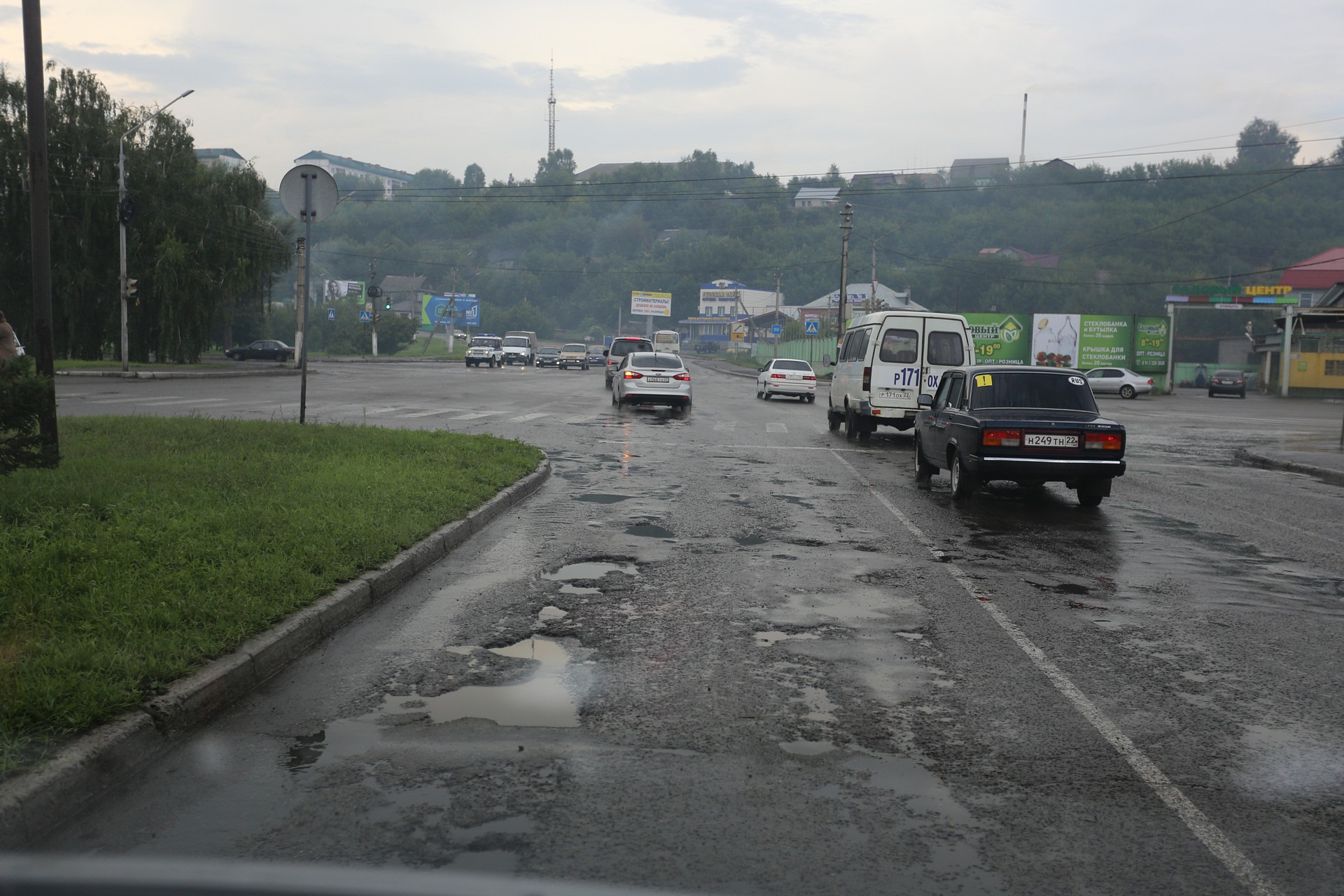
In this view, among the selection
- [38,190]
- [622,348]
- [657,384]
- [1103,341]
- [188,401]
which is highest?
[38,190]

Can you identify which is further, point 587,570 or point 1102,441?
point 1102,441

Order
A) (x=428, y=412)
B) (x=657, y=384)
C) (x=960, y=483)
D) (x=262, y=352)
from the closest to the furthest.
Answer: (x=960, y=483), (x=428, y=412), (x=657, y=384), (x=262, y=352)

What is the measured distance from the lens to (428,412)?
2447 centimetres

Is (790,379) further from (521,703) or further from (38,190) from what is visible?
(521,703)

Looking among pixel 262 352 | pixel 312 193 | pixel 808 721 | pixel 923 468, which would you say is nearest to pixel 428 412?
pixel 312 193

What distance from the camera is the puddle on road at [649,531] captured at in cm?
968

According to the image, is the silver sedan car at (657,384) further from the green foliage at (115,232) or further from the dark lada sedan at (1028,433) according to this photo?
the green foliage at (115,232)

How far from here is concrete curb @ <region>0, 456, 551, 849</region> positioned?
11.9 feet

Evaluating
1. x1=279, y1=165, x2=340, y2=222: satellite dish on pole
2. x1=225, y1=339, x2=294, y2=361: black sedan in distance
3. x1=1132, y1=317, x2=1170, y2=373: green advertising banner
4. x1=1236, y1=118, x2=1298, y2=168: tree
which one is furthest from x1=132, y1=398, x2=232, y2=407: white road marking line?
x1=1236, y1=118, x2=1298, y2=168: tree

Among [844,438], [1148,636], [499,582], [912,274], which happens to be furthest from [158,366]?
[912,274]

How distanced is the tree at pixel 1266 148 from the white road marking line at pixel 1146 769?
129 meters

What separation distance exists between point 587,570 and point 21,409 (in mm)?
4870

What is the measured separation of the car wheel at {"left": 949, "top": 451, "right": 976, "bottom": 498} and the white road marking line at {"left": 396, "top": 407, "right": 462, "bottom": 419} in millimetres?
12985

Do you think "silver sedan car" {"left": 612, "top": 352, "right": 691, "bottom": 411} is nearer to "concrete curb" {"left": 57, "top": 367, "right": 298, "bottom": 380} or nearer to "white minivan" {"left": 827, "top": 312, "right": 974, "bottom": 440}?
"white minivan" {"left": 827, "top": 312, "right": 974, "bottom": 440}
